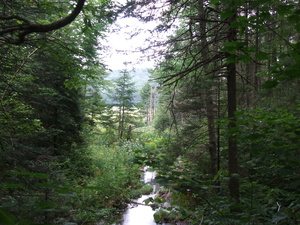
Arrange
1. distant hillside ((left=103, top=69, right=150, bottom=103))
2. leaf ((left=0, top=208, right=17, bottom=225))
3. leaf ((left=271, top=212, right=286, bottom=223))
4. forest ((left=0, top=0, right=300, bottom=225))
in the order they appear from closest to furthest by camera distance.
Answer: leaf ((left=0, top=208, right=17, bottom=225))
leaf ((left=271, top=212, right=286, bottom=223))
forest ((left=0, top=0, right=300, bottom=225))
distant hillside ((left=103, top=69, right=150, bottom=103))

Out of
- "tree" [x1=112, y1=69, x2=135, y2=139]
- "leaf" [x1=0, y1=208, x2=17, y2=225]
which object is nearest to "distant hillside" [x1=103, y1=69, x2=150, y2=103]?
"tree" [x1=112, y1=69, x2=135, y2=139]

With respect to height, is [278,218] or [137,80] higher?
[137,80]

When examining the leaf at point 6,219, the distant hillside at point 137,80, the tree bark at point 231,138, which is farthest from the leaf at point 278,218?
the distant hillside at point 137,80

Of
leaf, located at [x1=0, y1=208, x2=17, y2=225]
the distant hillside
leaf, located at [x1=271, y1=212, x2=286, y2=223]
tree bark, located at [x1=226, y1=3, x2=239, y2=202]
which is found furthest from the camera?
the distant hillside

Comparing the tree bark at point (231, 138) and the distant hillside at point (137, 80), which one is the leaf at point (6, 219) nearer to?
the tree bark at point (231, 138)

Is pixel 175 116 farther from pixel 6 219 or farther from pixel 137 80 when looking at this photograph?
pixel 137 80

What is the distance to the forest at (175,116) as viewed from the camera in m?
2.07

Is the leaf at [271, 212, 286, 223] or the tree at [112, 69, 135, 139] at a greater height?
the tree at [112, 69, 135, 139]

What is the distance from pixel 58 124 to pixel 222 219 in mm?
8643

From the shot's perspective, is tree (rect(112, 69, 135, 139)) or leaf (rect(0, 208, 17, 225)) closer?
leaf (rect(0, 208, 17, 225))

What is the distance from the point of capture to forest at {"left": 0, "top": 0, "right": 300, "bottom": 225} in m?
2.07

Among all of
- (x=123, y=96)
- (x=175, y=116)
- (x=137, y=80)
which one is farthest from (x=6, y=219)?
(x=137, y=80)

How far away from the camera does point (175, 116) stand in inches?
237

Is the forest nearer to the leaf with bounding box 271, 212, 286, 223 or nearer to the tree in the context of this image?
the leaf with bounding box 271, 212, 286, 223
